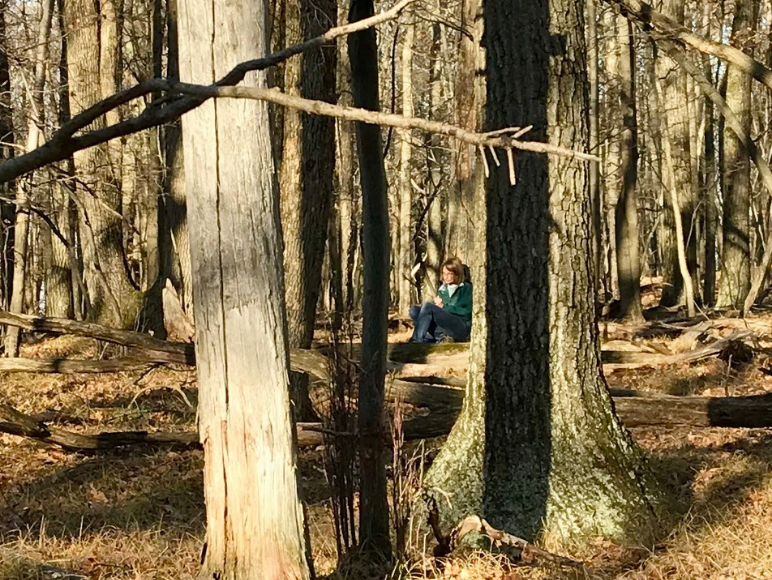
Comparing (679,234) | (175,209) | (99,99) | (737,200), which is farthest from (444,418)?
(737,200)

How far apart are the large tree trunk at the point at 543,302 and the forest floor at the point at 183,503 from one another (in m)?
0.44

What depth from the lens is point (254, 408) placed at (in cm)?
358

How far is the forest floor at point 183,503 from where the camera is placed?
15.1ft

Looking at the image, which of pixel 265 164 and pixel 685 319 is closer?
pixel 265 164

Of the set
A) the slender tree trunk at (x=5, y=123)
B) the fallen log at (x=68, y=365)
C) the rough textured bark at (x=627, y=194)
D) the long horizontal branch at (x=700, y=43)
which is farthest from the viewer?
the rough textured bark at (x=627, y=194)

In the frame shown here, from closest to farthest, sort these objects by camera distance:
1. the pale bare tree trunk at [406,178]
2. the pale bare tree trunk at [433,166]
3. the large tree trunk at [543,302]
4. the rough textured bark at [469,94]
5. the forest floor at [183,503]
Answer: the forest floor at [183,503] → the large tree trunk at [543,302] → the rough textured bark at [469,94] → the pale bare tree trunk at [406,178] → the pale bare tree trunk at [433,166]

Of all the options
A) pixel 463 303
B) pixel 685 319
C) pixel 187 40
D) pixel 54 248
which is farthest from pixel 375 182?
pixel 54 248

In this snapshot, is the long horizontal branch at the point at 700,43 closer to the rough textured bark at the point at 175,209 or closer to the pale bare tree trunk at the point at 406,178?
the rough textured bark at the point at 175,209

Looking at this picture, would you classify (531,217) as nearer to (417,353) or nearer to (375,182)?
(375,182)

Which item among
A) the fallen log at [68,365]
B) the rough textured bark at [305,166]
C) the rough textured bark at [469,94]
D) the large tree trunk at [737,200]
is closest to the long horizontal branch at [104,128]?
the rough textured bark at [469,94]

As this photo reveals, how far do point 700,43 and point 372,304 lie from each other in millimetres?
2295

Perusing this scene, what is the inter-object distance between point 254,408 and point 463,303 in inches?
331

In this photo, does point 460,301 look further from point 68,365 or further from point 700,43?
point 700,43

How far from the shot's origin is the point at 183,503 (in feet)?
20.5
